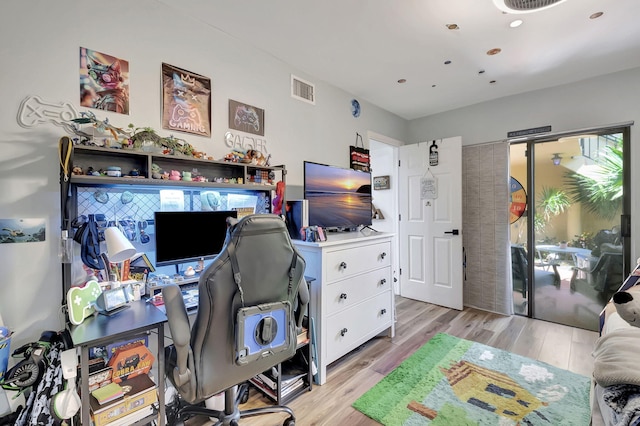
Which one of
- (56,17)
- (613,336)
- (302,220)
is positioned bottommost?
(613,336)

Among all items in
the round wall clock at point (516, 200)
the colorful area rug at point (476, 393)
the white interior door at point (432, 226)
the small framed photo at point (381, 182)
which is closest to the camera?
the colorful area rug at point (476, 393)

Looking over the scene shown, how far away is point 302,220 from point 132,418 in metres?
1.52

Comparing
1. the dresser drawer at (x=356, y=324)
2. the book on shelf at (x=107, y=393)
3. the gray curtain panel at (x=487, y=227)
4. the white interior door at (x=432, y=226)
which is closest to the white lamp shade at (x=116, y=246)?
the book on shelf at (x=107, y=393)

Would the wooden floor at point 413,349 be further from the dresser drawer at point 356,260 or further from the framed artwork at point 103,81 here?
the framed artwork at point 103,81

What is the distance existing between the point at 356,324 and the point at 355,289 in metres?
0.30

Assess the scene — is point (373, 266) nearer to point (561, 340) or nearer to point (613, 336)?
point (613, 336)

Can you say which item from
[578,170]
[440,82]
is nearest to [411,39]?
[440,82]

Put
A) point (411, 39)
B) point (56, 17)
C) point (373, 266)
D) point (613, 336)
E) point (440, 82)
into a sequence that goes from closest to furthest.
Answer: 1. point (613, 336)
2. point (56, 17)
3. point (411, 39)
4. point (373, 266)
5. point (440, 82)

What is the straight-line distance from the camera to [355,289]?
2395 millimetres

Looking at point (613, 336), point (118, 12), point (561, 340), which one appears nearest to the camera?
point (613, 336)

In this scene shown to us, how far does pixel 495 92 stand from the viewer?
11.1 feet

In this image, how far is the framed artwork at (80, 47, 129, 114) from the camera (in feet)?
5.30

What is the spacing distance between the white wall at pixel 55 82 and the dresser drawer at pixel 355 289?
1.33m

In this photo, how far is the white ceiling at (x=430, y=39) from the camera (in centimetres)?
192
